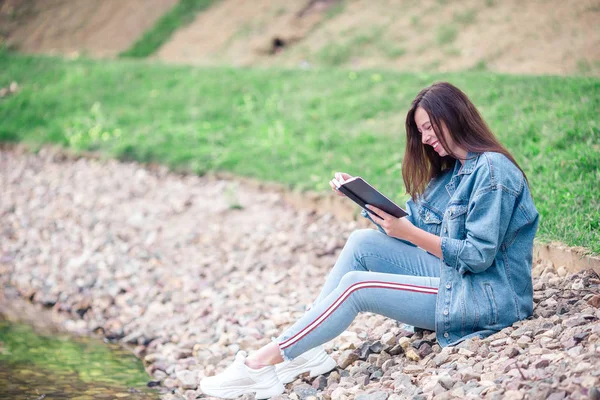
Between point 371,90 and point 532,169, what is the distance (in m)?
3.67

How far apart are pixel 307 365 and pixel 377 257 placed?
2.15 feet

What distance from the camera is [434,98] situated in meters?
3.30

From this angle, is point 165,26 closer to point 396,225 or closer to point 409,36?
point 409,36

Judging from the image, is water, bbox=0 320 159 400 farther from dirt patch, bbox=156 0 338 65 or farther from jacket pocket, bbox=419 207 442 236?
dirt patch, bbox=156 0 338 65

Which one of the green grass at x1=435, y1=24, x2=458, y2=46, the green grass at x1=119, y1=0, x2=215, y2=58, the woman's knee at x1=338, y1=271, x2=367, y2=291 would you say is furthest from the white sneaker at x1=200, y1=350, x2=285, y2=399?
the green grass at x1=119, y1=0, x2=215, y2=58

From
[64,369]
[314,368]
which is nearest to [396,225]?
[314,368]

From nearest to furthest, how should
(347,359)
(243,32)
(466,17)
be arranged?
(347,359)
(466,17)
(243,32)

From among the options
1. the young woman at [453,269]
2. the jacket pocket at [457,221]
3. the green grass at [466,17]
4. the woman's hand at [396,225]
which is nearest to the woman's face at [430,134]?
the young woman at [453,269]

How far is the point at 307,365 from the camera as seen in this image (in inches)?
139

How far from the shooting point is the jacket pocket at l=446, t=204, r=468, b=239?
127 inches

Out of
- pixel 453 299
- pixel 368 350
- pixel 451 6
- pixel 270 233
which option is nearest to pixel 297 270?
pixel 270 233

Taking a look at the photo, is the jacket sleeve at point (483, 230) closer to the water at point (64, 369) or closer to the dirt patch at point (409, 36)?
the water at point (64, 369)

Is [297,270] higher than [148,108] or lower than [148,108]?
lower

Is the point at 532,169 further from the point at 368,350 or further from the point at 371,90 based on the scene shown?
the point at 371,90
